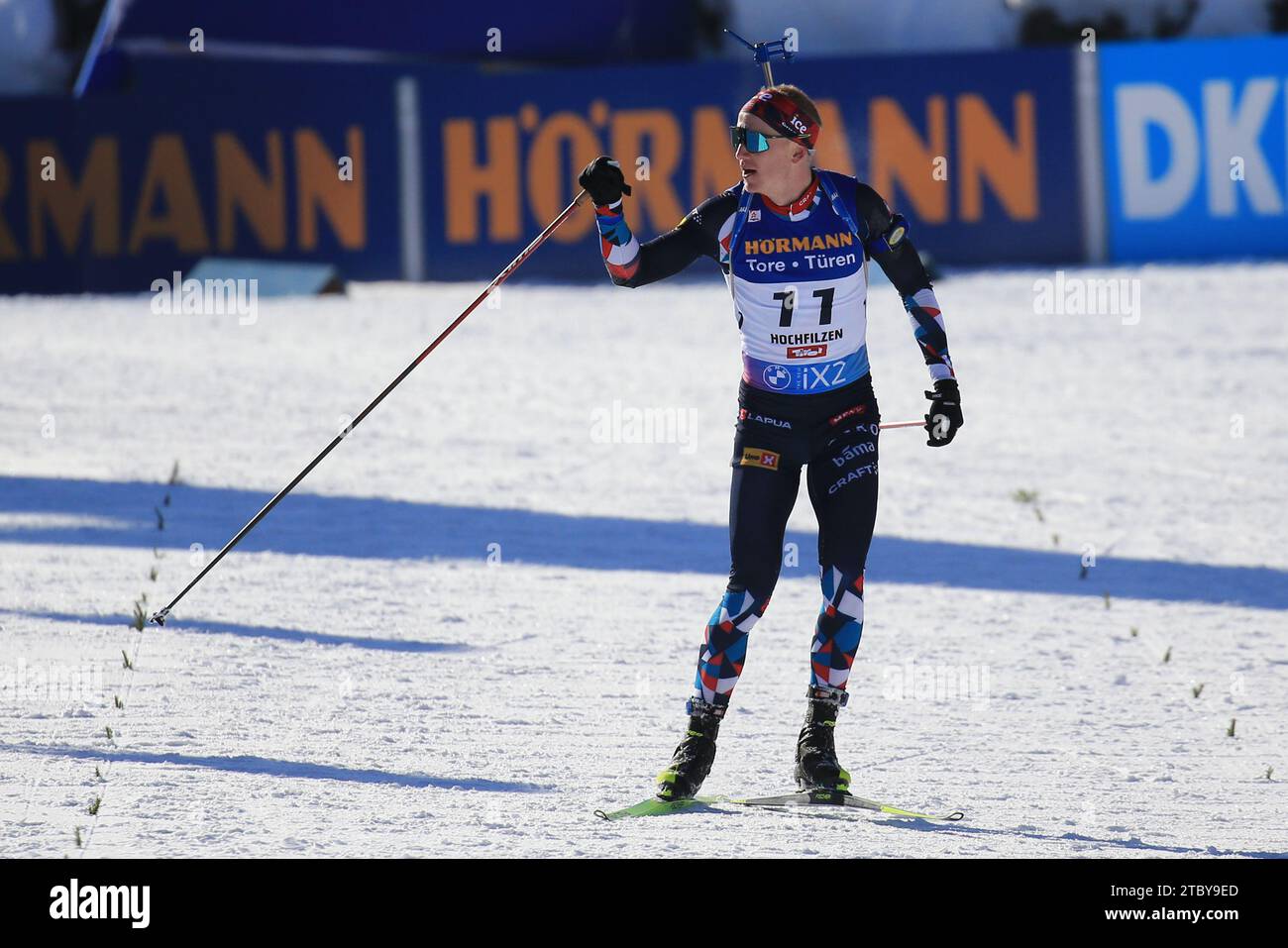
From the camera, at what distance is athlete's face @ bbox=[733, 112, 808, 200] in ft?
16.7

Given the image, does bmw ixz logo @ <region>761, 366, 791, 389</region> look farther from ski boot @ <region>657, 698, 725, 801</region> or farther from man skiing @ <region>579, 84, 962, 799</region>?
ski boot @ <region>657, 698, 725, 801</region>

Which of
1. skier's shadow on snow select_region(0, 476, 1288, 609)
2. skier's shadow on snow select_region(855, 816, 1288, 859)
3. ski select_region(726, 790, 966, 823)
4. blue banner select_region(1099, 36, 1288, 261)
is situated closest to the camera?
skier's shadow on snow select_region(855, 816, 1288, 859)

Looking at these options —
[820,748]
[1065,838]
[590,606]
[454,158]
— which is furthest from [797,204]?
[454,158]

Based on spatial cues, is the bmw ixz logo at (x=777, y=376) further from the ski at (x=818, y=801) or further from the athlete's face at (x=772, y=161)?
the ski at (x=818, y=801)

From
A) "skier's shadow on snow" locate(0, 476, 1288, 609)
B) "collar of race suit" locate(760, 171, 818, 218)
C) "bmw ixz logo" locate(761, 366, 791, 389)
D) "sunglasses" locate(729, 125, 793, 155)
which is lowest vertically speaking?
"skier's shadow on snow" locate(0, 476, 1288, 609)

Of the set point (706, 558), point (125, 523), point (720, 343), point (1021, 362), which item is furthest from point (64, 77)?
point (706, 558)

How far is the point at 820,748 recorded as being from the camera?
509 cm

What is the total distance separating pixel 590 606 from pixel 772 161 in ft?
9.57

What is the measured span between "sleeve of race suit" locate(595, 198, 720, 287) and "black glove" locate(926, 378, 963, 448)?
0.76 metres

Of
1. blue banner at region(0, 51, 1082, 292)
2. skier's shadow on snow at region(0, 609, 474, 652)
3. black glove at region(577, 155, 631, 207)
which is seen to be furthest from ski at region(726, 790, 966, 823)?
blue banner at region(0, 51, 1082, 292)

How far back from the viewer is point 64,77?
2203 cm

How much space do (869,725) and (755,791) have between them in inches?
34.6

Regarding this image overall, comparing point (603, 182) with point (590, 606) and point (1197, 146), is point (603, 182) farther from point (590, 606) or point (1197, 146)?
point (1197, 146)

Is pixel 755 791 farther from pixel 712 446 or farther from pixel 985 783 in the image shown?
pixel 712 446
